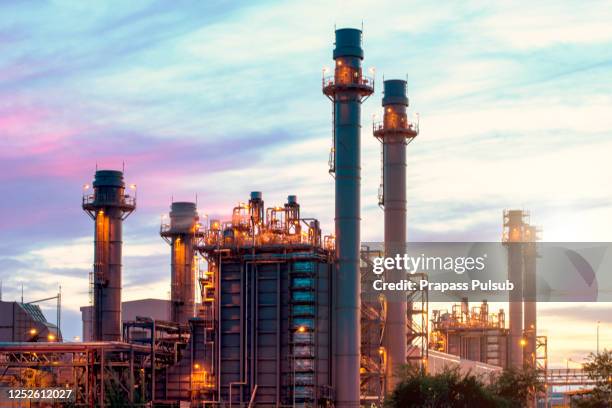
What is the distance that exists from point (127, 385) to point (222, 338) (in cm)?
847

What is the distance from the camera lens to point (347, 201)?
95.9m

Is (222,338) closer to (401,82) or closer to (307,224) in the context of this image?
(307,224)

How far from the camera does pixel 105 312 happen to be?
113m

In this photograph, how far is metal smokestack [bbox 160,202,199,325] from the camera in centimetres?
12825

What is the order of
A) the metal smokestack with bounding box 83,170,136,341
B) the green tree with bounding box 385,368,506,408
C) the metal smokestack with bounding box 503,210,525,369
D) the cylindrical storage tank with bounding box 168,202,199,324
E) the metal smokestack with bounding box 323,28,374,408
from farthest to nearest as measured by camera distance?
the metal smokestack with bounding box 503,210,525,369, the cylindrical storage tank with bounding box 168,202,199,324, the metal smokestack with bounding box 83,170,136,341, the metal smokestack with bounding box 323,28,374,408, the green tree with bounding box 385,368,506,408

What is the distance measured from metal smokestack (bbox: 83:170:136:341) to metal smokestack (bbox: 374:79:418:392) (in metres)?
24.7

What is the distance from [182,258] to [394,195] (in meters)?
29.9

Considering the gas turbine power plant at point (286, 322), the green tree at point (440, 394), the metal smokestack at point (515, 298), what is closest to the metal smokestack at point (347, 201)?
the gas turbine power plant at point (286, 322)

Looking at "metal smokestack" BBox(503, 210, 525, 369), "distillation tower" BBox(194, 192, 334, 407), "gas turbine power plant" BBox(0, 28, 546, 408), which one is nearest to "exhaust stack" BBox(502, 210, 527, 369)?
"metal smokestack" BBox(503, 210, 525, 369)

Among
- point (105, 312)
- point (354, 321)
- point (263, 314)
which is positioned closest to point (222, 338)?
point (263, 314)

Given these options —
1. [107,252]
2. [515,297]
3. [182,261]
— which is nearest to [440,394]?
[107,252]

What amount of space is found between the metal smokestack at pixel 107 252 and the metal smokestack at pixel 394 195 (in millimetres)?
24710

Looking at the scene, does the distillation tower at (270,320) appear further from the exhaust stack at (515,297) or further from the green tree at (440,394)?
the exhaust stack at (515,297)

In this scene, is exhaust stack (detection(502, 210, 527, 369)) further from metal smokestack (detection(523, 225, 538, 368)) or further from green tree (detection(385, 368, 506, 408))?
green tree (detection(385, 368, 506, 408))
